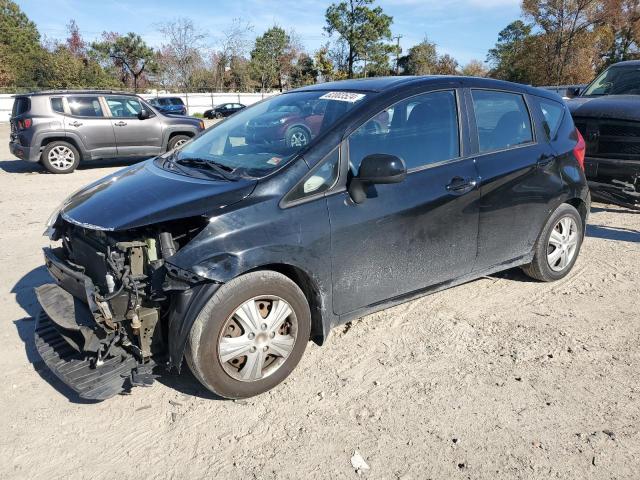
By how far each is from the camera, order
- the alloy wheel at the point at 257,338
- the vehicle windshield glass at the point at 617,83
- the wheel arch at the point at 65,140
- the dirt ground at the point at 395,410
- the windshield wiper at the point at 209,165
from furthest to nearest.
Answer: the wheel arch at the point at 65,140, the vehicle windshield glass at the point at 617,83, the windshield wiper at the point at 209,165, the alloy wheel at the point at 257,338, the dirt ground at the point at 395,410

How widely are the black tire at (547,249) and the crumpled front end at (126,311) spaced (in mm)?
3105

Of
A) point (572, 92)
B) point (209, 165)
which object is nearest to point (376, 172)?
point (209, 165)

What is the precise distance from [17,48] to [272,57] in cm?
2423

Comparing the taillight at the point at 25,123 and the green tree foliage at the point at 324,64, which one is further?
the green tree foliage at the point at 324,64

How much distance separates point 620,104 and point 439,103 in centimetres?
426

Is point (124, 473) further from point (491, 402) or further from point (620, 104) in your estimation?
point (620, 104)

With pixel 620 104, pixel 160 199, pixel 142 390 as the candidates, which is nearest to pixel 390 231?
pixel 160 199

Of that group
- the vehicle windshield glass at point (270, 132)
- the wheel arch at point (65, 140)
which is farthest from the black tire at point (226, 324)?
the wheel arch at point (65, 140)

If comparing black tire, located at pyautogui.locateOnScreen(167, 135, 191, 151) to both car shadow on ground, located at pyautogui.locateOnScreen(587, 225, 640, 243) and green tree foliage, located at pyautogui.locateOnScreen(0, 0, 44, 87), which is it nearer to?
car shadow on ground, located at pyautogui.locateOnScreen(587, 225, 640, 243)

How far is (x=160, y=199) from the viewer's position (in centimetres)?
305

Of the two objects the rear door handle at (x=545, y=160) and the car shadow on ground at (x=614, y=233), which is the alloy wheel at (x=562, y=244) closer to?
the rear door handle at (x=545, y=160)

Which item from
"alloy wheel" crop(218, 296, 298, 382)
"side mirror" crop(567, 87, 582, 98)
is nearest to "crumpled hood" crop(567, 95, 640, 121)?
"side mirror" crop(567, 87, 582, 98)

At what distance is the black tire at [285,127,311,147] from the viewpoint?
10.9 feet

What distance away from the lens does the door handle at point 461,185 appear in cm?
371
